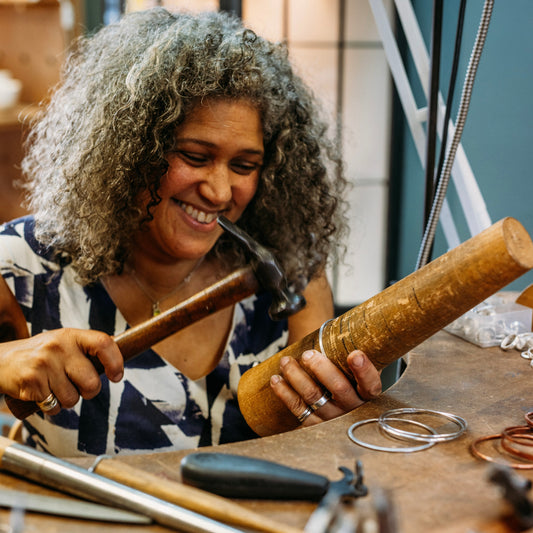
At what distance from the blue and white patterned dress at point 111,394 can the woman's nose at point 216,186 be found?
36 centimetres

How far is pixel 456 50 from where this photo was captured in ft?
4.35

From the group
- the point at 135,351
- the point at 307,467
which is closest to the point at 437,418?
the point at 307,467

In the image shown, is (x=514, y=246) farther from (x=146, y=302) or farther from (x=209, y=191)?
(x=146, y=302)

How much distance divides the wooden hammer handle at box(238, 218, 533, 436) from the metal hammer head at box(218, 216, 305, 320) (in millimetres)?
144

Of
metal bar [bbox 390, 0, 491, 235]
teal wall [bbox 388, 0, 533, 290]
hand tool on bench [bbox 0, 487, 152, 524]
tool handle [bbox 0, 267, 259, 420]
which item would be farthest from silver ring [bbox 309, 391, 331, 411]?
teal wall [bbox 388, 0, 533, 290]

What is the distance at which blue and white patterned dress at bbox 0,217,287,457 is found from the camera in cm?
143

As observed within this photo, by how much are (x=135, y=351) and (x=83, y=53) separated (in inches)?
36.3

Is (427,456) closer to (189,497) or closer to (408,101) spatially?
(189,497)

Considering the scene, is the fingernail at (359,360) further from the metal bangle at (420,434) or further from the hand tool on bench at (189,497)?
the hand tool on bench at (189,497)

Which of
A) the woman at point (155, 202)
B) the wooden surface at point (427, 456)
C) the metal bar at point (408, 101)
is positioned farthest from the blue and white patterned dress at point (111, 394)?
the metal bar at point (408, 101)

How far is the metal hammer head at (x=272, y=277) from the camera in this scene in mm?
1250

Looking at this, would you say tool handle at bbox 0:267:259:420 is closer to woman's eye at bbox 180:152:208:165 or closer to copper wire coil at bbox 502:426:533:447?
woman's eye at bbox 180:152:208:165

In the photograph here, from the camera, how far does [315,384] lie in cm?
112

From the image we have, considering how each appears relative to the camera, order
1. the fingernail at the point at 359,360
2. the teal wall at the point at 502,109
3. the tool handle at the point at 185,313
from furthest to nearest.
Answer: the teal wall at the point at 502,109, the tool handle at the point at 185,313, the fingernail at the point at 359,360
